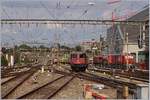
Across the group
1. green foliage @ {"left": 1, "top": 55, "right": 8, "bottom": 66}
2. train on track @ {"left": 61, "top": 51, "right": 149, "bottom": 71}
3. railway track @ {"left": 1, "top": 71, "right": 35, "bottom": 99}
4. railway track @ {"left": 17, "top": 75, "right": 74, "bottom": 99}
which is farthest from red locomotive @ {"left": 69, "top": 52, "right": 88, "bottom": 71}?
railway track @ {"left": 17, "top": 75, "right": 74, "bottom": 99}

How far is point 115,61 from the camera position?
241 ft

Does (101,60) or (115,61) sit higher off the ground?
(115,61)

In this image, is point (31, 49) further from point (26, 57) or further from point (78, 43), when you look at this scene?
point (78, 43)

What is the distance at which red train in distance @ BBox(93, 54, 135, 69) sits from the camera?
201 feet

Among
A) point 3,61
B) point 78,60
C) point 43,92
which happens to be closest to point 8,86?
point 43,92

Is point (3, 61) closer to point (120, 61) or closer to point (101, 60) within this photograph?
point (101, 60)

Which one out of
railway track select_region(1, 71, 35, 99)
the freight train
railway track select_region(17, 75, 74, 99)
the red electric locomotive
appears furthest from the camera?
the red electric locomotive

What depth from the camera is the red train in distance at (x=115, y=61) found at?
61.3 metres

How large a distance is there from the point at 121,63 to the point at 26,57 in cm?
7025

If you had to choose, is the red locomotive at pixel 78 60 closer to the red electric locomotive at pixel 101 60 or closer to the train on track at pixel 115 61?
the train on track at pixel 115 61

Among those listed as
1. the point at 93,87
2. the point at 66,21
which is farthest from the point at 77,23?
the point at 93,87

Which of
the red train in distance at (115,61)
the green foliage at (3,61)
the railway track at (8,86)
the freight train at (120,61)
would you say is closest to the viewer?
the railway track at (8,86)

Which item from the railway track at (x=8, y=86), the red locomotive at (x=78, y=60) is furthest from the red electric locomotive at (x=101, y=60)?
the railway track at (x=8, y=86)

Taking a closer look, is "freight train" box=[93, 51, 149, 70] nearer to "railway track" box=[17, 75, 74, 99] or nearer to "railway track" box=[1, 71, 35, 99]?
"railway track" box=[1, 71, 35, 99]
